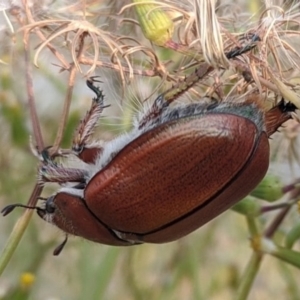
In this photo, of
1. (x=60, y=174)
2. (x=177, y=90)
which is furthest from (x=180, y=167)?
(x=60, y=174)

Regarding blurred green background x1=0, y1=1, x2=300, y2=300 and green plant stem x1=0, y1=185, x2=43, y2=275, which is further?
blurred green background x1=0, y1=1, x2=300, y2=300

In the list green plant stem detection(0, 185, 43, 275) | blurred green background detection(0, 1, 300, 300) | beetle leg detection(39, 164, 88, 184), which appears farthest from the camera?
blurred green background detection(0, 1, 300, 300)

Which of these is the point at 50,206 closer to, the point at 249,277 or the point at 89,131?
the point at 89,131

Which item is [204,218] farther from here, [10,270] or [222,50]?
[10,270]

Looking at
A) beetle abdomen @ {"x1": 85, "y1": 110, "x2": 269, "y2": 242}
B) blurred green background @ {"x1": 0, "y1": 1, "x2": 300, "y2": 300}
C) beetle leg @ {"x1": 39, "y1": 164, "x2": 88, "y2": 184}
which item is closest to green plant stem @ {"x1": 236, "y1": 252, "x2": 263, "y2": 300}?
blurred green background @ {"x1": 0, "y1": 1, "x2": 300, "y2": 300}

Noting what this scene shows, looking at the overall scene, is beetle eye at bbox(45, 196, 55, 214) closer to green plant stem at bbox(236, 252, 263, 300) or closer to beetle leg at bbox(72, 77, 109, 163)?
beetle leg at bbox(72, 77, 109, 163)

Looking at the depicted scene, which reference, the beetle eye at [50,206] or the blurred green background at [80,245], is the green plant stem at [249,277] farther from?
the beetle eye at [50,206]
